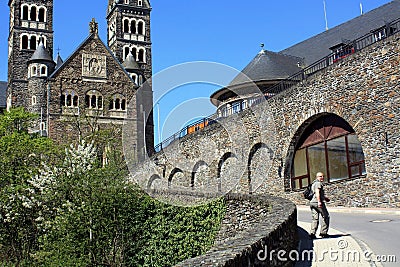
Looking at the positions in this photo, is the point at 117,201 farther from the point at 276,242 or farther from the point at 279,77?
the point at 279,77

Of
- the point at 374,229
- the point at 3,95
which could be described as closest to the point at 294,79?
the point at 374,229

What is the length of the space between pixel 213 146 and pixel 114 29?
37.2 m

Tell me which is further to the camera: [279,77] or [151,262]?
[279,77]

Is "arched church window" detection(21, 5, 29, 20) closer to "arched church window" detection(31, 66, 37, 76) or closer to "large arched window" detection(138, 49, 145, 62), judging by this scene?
"arched church window" detection(31, 66, 37, 76)

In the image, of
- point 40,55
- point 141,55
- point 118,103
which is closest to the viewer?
point 118,103

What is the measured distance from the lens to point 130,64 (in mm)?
56312

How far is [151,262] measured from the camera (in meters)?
19.1

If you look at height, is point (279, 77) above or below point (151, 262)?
above

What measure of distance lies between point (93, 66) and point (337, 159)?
110 ft

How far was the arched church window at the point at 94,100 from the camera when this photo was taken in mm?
49875

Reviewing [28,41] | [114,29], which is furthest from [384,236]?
[114,29]

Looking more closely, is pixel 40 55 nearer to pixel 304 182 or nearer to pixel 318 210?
pixel 304 182

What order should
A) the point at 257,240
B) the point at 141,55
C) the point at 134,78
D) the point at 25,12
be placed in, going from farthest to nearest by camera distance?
the point at 141,55, the point at 25,12, the point at 134,78, the point at 257,240

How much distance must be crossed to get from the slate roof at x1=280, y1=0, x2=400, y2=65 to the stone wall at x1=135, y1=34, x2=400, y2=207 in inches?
341
